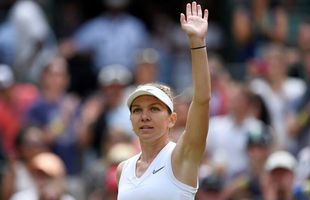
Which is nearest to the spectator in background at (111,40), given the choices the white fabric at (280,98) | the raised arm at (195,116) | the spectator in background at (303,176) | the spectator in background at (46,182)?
the white fabric at (280,98)

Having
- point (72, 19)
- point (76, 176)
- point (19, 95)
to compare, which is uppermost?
point (72, 19)

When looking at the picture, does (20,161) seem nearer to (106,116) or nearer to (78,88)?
(106,116)

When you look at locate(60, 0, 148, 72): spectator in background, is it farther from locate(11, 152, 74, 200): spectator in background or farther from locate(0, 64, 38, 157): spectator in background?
locate(11, 152, 74, 200): spectator in background

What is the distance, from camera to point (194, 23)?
6453 mm

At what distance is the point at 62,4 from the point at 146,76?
131 inches

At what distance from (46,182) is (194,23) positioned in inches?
163

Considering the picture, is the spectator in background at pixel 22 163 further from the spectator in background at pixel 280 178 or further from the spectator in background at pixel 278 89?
the spectator in background at pixel 280 178

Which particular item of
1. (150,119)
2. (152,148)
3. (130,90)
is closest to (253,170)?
(130,90)

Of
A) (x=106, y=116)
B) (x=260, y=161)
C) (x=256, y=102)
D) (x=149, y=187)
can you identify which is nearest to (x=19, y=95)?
(x=106, y=116)

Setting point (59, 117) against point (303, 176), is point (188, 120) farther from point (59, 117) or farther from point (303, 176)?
point (59, 117)

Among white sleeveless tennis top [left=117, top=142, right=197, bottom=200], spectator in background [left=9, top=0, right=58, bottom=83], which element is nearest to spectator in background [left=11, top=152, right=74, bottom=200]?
spectator in background [left=9, top=0, right=58, bottom=83]

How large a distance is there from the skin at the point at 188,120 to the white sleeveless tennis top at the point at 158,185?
39 millimetres

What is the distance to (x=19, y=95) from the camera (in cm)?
1306

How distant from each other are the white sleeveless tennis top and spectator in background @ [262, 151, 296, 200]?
3.15 m
